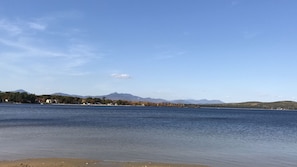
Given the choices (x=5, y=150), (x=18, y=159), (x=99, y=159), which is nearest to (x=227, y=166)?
(x=99, y=159)

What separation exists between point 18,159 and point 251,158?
581 inches

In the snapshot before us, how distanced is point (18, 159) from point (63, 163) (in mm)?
3362

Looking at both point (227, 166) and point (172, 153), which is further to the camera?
point (172, 153)

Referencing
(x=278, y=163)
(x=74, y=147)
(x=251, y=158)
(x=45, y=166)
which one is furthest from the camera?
(x=74, y=147)

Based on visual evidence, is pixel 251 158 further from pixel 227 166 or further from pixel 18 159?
pixel 18 159

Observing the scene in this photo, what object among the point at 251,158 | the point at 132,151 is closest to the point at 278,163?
the point at 251,158

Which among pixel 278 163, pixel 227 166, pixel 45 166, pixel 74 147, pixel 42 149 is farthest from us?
pixel 74 147

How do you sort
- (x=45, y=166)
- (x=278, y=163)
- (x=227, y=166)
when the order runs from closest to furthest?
(x=45, y=166) < (x=227, y=166) < (x=278, y=163)

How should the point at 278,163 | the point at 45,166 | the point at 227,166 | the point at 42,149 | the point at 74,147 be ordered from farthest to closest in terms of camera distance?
the point at 74,147 < the point at 42,149 < the point at 278,163 < the point at 227,166 < the point at 45,166

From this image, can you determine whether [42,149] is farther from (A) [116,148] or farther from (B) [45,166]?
(B) [45,166]

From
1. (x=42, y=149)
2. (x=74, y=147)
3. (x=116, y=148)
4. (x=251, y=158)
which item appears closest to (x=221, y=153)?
(x=251, y=158)

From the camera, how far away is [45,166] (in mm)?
17953

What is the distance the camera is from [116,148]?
26641 mm

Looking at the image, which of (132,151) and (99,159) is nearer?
(99,159)
